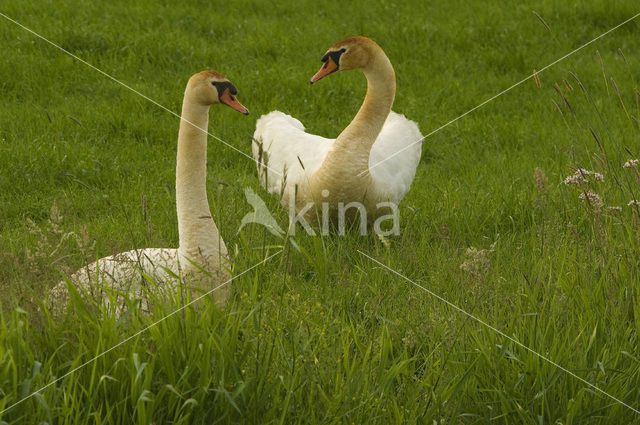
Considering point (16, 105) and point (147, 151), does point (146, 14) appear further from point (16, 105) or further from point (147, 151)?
point (147, 151)

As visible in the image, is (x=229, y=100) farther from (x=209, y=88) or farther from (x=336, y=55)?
(x=336, y=55)

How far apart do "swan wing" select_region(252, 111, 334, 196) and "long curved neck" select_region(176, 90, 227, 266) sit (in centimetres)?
155

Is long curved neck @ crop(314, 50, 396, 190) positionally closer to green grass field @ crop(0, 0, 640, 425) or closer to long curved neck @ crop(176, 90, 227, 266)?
green grass field @ crop(0, 0, 640, 425)

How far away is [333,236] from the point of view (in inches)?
205

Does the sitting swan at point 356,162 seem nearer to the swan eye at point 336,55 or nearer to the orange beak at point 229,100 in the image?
the swan eye at point 336,55

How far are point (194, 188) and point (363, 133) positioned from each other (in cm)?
168

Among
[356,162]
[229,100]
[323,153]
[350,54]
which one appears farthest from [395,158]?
[229,100]

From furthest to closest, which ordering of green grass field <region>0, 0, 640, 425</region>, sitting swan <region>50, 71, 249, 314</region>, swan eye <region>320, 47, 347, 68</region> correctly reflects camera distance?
swan eye <region>320, 47, 347, 68</region>, sitting swan <region>50, 71, 249, 314</region>, green grass field <region>0, 0, 640, 425</region>

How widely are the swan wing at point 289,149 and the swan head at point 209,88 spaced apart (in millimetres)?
1628


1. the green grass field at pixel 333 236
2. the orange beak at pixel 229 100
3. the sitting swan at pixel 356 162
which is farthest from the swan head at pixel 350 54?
the orange beak at pixel 229 100

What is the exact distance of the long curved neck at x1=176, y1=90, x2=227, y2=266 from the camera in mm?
3678

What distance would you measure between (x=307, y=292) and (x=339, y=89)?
196 inches

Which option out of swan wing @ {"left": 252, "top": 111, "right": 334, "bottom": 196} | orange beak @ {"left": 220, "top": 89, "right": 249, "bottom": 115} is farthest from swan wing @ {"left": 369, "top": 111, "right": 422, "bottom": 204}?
orange beak @ {"left": 220, "top": 89, "right": 249, "bottom": 115}

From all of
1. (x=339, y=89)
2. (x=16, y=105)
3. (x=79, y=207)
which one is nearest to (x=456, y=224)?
(x=79, y=207)
